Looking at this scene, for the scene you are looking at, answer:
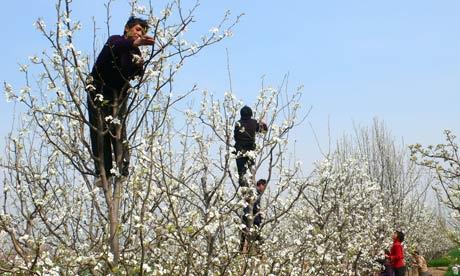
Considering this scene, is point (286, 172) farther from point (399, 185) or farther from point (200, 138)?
point (399, 185)

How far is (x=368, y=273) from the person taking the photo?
12.9 m

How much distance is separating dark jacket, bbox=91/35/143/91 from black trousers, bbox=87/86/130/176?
5 cm

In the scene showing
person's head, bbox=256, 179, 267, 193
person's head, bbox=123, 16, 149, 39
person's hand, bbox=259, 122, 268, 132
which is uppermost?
person's hand, bbox=259, 122, 268, 132

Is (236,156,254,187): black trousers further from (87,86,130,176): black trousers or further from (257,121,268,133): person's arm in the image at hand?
(87,86,130,176): black trousers

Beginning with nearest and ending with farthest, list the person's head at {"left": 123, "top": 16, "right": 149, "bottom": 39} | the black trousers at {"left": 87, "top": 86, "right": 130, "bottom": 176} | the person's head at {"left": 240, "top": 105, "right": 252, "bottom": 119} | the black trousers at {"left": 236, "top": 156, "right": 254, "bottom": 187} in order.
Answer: the black trousers at {"left": 87, "top": 86, "right": 130, "bottom": 176}
the person's head at {"left": 123, "top": 16, "right": 149, "bottom": 39}
the black trousers at {"left": 236, "top": 156, "right": 254, "bottom": 187}
the person's head at {"left": 240, "top": 105, "right": 252, "bottom": 119}

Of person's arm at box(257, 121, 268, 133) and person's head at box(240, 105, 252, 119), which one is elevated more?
person's head at box(240, 105, 252, 119)

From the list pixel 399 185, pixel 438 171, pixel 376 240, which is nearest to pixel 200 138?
pixel 438 171

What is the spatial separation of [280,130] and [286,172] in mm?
800

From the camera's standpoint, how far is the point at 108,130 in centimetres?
323

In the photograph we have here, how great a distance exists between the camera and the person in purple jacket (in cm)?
329

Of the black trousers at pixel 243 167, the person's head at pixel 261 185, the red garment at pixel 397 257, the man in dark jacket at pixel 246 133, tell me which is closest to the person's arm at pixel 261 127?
the man in dark jacket at pixel 246 133

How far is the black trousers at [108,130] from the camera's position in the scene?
3.27 meters

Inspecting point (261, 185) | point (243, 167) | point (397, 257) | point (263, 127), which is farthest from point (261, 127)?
point (397, 257)

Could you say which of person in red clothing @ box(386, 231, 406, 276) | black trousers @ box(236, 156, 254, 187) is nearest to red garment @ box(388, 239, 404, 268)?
person in red clothing @ box(386, 231, 406, 276)
